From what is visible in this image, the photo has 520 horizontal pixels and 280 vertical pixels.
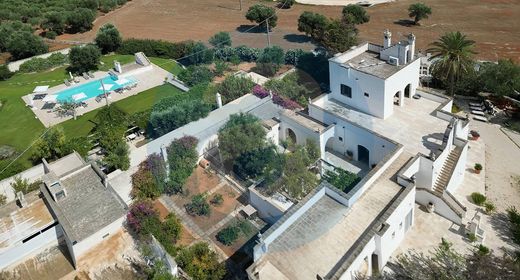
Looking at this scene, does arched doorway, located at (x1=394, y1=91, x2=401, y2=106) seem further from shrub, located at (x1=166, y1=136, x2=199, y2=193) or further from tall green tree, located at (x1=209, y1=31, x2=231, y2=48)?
tall green tree, located at (x1=209, y1=31, x2=231, y2=48)

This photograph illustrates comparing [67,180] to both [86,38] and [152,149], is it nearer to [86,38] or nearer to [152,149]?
[152,149]

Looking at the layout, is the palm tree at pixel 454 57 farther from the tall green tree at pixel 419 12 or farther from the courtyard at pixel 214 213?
the tall green tree at pixel 419 12

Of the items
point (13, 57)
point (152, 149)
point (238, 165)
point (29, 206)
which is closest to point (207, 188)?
point (238, 165)

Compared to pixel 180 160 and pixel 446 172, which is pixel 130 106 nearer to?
pixel 180 160

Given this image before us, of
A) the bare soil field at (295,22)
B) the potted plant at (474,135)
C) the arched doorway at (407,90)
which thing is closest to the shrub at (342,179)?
the arched doorway at (407,90)

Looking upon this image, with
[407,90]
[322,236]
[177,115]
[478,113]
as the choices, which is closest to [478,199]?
[407,90]

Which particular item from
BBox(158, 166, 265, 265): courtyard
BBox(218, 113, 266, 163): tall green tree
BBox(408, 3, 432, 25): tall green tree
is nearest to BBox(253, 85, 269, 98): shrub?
BBox(218, 113, 266, 163): tall green tree
